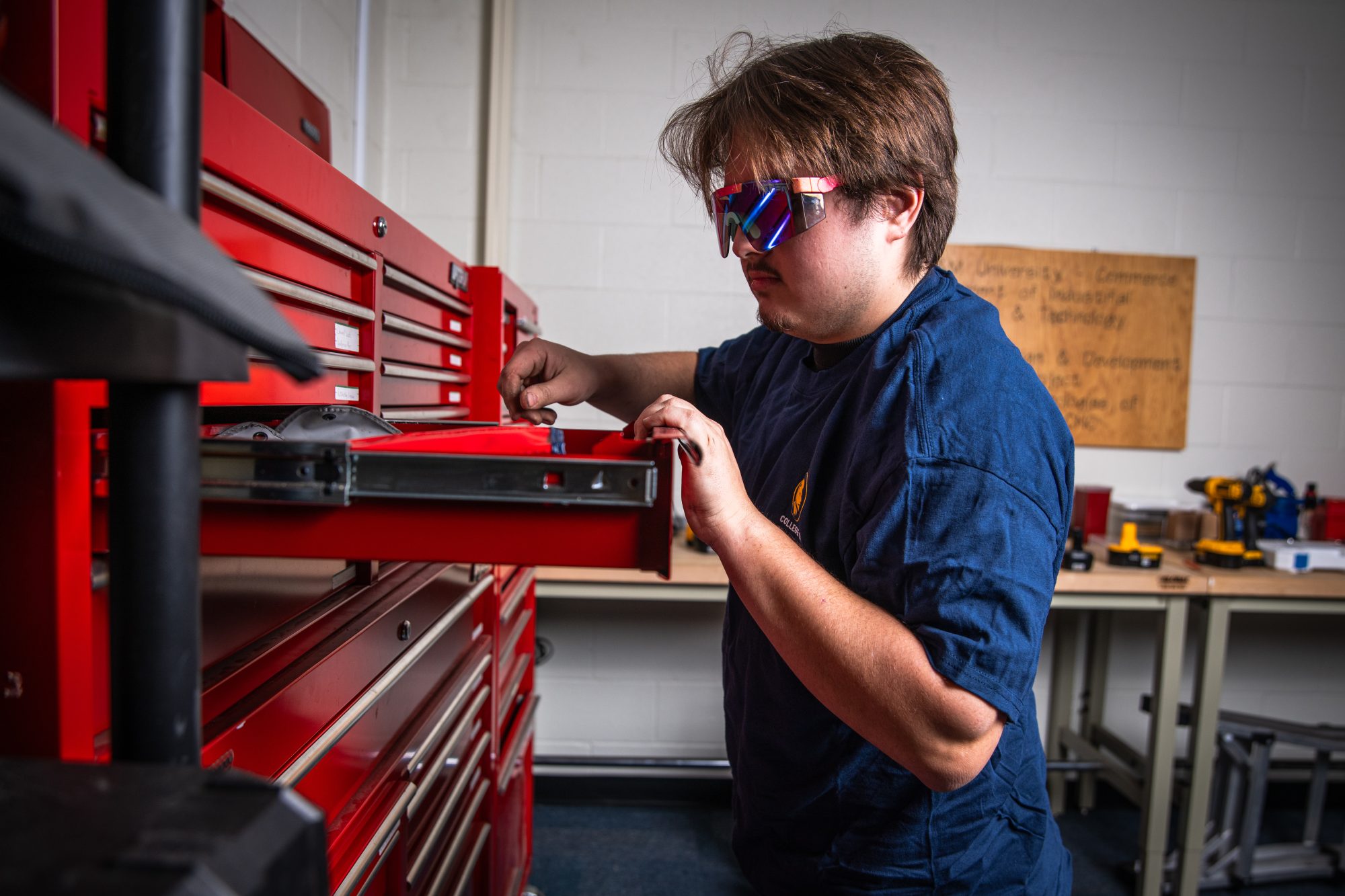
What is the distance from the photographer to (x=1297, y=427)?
267 centimetres

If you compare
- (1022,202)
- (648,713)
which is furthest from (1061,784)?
(1022,202)

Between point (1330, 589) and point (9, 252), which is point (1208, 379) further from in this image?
point (9, 252)

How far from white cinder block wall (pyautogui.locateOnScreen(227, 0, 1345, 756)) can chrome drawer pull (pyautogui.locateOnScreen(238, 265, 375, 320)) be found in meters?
1.64

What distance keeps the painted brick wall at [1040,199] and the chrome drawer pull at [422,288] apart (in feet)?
3.74

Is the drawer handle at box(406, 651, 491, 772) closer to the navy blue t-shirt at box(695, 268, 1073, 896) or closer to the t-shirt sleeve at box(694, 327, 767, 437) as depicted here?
the navy blue t-shirt at box(695, 268, 1073, 896)

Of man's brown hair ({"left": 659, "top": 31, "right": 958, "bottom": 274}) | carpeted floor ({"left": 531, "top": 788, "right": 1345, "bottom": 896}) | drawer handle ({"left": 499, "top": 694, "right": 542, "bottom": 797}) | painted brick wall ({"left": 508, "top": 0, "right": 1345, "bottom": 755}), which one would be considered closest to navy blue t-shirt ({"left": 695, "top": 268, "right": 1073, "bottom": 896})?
man's brown hair ({"left": 659, "top": 31, "right": 958, "bottom": 274})

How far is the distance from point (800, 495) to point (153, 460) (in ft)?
2.32

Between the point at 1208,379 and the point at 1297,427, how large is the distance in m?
0.35

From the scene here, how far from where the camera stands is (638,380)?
1342 millimetres

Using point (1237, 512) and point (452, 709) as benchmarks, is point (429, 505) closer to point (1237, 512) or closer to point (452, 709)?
point (452, 709)

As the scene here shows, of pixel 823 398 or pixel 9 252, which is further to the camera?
pixel 823 398

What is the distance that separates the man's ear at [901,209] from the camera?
932 mm

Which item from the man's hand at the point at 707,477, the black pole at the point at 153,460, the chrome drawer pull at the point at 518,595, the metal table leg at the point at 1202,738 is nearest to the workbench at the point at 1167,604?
the metal table leg at the point at 1202,738

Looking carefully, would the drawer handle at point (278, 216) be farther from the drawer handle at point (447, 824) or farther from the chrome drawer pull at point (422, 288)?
the drawer handle at point (447, 824)
